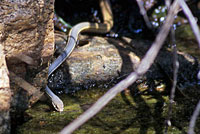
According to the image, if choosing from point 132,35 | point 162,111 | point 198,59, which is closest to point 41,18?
point 162,111

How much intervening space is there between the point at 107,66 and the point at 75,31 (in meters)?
1.45

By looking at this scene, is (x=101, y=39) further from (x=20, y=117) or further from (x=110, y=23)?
(x=20, y=117)

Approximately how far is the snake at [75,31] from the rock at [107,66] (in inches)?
4.2

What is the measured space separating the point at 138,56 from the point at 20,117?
2342mm

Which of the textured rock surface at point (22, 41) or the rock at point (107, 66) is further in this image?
the rock at point (107, 66)

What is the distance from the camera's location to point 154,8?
689 centimetres

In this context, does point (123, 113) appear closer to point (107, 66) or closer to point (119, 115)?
point (119, 115)

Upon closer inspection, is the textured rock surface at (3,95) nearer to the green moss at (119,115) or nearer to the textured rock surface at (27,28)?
the textured rock surface at (27,28)

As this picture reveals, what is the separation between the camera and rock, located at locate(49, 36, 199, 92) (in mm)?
4184

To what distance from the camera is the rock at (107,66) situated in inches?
165

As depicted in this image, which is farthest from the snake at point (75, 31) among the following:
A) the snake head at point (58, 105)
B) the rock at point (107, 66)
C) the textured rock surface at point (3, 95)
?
the textured rock surface at point (3, 95)

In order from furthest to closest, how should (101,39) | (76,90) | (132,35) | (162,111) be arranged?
(132,35), (101,39), (76,90), (162,111)

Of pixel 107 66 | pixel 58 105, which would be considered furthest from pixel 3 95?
pixel 107 66

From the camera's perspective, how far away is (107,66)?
4.41 meters
